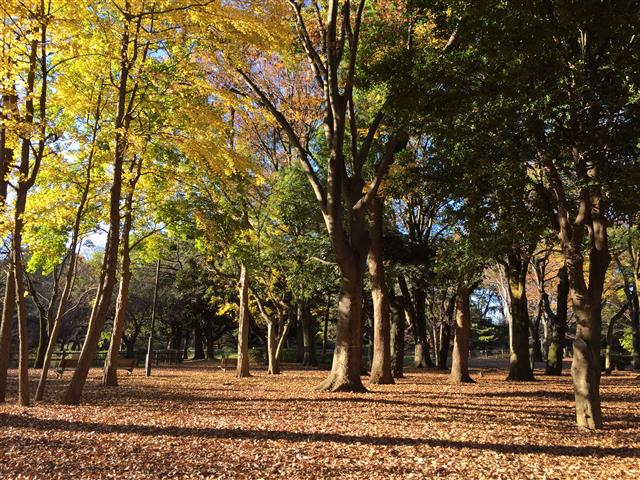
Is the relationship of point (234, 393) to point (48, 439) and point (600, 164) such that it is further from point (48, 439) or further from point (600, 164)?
point (600, 164)

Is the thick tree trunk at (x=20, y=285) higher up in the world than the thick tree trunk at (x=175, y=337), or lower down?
higher up

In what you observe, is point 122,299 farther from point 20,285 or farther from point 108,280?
point 20,285

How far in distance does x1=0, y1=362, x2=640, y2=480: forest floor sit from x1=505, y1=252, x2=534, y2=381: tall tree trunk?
25.8 feet

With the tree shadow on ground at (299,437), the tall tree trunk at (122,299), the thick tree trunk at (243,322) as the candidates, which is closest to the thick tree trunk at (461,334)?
the thick tree trunk at (243,322)

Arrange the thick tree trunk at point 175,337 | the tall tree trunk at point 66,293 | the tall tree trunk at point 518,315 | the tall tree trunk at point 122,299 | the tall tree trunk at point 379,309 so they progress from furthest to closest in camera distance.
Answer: the thick tree trunk at point 175,337, the tall tree trunk at point 518,315, the tall tree trunk at point 379,309, the tall tree trunk at point 122,299, the tall tree trunk at point 66,293

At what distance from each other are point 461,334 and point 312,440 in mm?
11175

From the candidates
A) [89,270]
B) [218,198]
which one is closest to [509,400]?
[218,198]

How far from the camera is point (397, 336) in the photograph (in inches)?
792

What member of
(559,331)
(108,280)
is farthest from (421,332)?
(108,280)

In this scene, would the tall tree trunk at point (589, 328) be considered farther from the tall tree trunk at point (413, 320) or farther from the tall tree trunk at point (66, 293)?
the tall tree trunk at point (413, 320)

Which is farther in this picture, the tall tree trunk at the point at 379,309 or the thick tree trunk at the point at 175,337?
the thick tree trunk at the point at 175,337

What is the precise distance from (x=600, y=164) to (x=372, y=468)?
5856mm

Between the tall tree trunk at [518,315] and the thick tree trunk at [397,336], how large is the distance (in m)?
4.12

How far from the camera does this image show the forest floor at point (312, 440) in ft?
17.8
